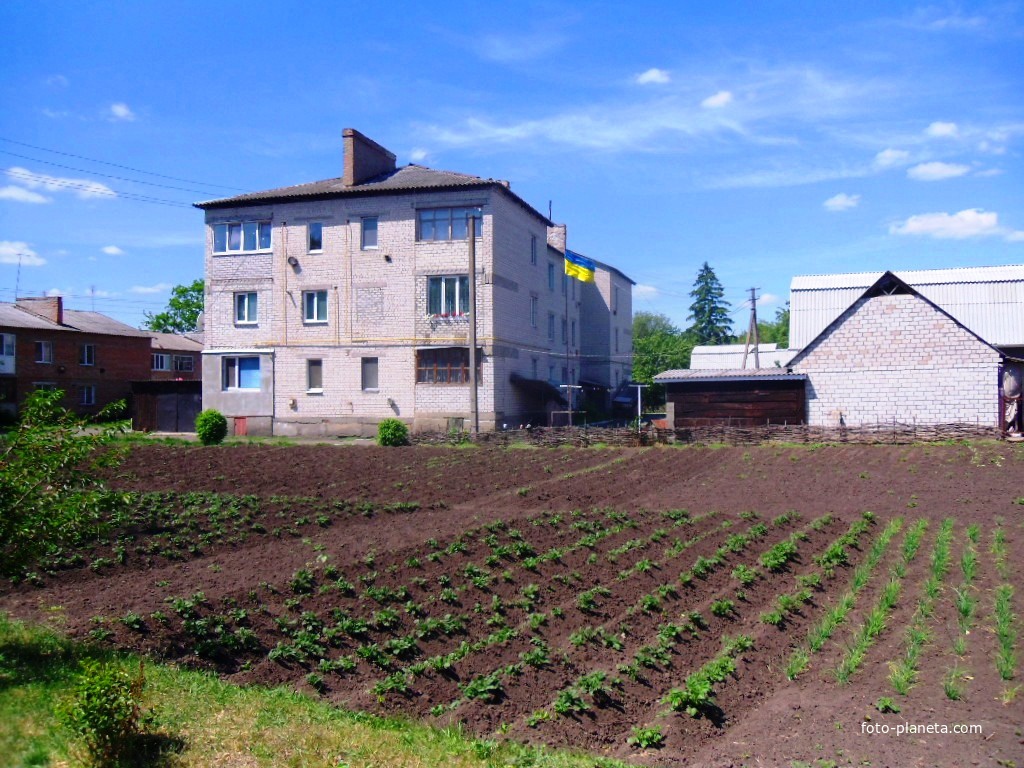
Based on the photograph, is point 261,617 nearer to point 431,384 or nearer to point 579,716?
point 579,716

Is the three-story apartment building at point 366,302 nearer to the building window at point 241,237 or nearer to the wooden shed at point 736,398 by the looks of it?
the building window at point 241,237

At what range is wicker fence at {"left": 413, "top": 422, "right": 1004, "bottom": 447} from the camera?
100 feet

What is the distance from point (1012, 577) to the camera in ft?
37.5

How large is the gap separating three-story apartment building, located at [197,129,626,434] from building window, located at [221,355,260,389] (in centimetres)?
5

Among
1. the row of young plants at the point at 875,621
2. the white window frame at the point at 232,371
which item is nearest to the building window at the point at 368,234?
the white window frame at the point at 232,371

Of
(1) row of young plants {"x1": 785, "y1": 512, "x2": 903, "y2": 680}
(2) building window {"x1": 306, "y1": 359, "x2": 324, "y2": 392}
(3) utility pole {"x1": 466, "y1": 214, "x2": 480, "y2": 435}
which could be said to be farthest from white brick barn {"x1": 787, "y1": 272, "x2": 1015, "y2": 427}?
(2) building window {"x1": 306, "y1": 359, "x2": 324, "y2": 392}

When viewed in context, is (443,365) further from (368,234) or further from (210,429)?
(210,429)

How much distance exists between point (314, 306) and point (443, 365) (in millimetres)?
7151

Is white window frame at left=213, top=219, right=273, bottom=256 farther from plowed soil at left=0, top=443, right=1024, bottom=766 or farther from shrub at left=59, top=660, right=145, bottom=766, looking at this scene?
shrub at left=59, top=660, right=145, bottom=766

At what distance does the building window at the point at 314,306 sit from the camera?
40156 millimetres

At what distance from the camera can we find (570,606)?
10.3 metres

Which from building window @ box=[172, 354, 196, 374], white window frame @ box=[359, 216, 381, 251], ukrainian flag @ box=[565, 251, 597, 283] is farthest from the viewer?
building window @ box=[172, 354, 196, 374]

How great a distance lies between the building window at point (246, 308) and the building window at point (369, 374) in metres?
6.21

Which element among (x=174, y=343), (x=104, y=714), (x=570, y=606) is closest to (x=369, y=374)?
(x=570, y=606)
